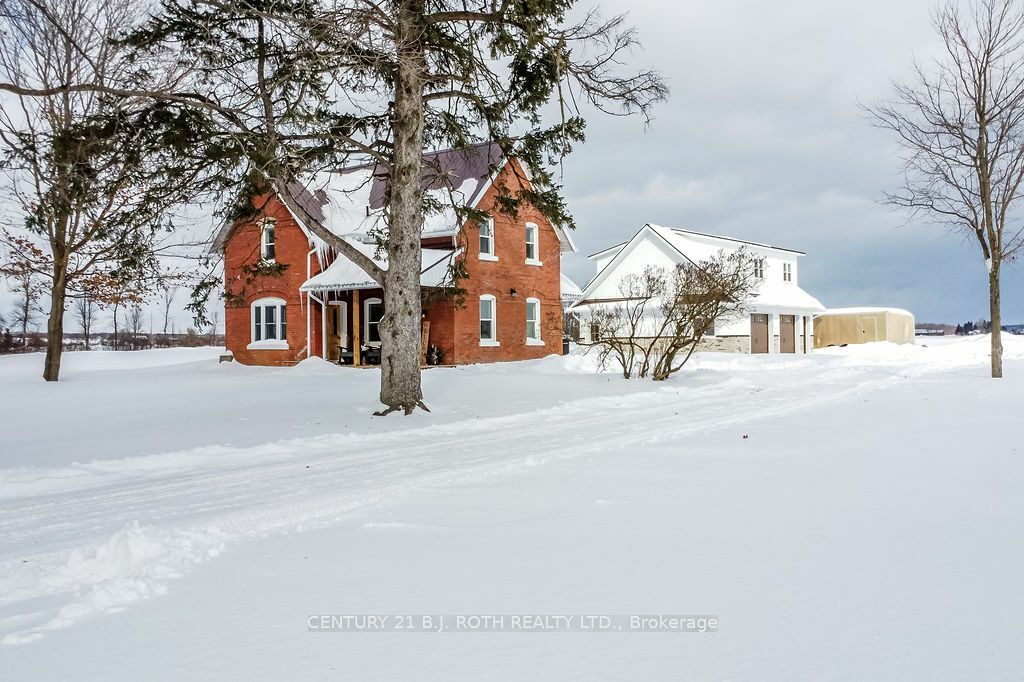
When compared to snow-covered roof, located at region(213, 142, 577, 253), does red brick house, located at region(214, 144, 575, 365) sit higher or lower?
lower

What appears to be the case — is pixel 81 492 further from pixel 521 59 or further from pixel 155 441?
pixel 521 59

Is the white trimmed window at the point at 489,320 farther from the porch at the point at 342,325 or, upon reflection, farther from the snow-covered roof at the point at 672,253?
the snow-covered roof at the point at 672,253

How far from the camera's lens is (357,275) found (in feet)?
76.3

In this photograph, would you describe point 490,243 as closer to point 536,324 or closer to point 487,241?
point 487,241

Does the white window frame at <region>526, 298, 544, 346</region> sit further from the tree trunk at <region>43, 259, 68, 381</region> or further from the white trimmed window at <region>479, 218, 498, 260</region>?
the tree trunk at <region>43, 259, 68, 381</region>

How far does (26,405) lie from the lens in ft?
46.4

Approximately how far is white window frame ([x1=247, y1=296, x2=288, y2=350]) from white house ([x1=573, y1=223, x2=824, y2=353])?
1548cm

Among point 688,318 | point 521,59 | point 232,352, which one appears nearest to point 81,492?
point 521,59

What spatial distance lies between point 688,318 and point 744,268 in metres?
1.84

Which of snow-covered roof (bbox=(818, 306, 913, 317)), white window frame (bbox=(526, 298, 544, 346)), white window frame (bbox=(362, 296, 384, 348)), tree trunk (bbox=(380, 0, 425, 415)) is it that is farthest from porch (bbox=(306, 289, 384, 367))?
snow-covered roof (bbox=(818, 306, 913, 317))

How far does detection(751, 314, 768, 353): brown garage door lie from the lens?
35.7 meters

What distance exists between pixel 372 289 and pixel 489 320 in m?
4.47

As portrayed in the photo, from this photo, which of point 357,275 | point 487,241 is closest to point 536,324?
point 487,241

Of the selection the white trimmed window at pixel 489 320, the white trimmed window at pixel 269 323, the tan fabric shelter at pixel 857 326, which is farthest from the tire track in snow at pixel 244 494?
the tan fabric shelter at pixel 857 326
